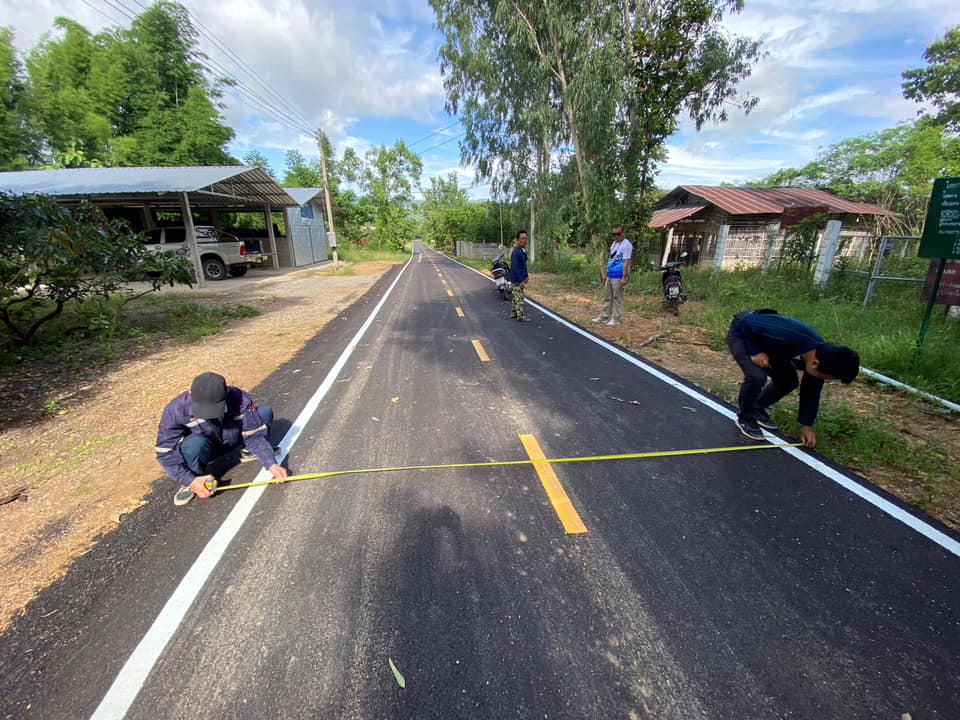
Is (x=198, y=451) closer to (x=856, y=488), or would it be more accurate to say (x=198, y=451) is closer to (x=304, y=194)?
(x=856, y=488)

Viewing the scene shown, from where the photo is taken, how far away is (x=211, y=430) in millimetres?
2988

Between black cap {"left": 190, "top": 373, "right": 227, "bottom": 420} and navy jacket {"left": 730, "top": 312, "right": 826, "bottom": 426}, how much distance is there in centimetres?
433

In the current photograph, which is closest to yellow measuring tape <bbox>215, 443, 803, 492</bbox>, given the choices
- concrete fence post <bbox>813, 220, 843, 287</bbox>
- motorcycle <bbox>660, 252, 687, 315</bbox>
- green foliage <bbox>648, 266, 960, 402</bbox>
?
green foliage <bbox>648, 266, 960, 402</bbox>

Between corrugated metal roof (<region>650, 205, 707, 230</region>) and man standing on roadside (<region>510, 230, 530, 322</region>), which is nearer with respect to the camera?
man standing on roadside (<region>510, 230, 530, 322</region>)

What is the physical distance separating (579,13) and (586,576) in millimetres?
14866

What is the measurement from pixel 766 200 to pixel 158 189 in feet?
87.8

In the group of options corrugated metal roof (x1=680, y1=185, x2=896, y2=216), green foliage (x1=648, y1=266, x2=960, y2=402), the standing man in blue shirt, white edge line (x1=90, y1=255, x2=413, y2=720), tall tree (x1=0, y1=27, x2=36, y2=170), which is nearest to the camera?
white edge line (x1=90, y1=255, x2=413, y2=720)

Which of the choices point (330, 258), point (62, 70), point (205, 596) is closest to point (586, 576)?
→ point (205, 596)

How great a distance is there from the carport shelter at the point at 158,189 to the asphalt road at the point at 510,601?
15.7 m

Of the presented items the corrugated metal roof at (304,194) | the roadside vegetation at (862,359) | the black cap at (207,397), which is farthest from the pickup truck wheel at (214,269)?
the black cap at (207,397)

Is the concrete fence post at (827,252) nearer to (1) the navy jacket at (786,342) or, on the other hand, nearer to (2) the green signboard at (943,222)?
(2) the green signboard at (943,222)

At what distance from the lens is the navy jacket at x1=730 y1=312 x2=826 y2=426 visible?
330 centimetres

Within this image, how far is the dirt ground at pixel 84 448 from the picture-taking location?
8.18ft

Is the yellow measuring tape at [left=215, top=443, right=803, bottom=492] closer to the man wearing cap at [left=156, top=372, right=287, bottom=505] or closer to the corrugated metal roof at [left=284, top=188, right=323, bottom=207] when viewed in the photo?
the man wearing cap at [left=156, top=372, right=287, bottom=505]
